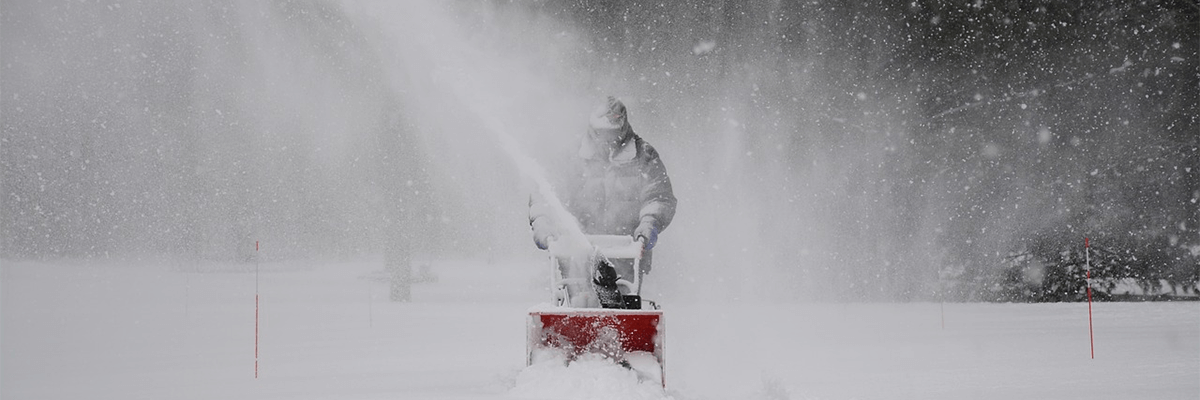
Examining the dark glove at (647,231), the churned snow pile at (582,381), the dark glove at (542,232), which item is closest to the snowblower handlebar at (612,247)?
the dark glove at (647,231)

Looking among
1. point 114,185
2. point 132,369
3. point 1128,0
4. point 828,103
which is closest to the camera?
point 132,369

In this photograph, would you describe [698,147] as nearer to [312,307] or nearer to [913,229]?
[913,229]

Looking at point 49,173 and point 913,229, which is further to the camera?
point 49,173

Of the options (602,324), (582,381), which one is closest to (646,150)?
(602,324)

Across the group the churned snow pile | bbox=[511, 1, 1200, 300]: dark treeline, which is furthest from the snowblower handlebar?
bbox=[511, 1, 1200, 300]: dark treeline

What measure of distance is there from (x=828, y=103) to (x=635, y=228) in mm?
17183

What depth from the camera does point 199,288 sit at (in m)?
30.0

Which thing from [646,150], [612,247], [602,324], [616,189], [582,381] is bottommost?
[582,381]

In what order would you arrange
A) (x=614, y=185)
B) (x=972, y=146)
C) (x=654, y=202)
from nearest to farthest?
(x=654, y=202)
(x=614, y=185)
(x=972, y=146)

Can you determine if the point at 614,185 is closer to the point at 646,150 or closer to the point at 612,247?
the point at 646,150

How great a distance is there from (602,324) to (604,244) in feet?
2.01

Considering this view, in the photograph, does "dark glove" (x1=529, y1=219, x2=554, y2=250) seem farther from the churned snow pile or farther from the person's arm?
the churned snow pile

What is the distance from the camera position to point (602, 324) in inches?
216

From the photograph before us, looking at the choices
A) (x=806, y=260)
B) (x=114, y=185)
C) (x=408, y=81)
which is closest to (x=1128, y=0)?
(x=806, y=260)
